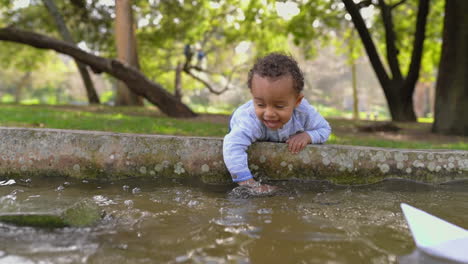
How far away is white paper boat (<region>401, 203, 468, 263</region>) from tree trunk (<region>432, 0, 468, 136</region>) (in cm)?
670

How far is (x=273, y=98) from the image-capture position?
3.09m

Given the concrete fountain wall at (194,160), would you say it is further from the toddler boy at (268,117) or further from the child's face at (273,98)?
the child's face at (273,98)

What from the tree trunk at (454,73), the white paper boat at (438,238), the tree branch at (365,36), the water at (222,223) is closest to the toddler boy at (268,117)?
the water at (222,223)

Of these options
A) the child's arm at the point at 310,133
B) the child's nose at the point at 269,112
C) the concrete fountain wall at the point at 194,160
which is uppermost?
the child's nose at the point at 269,112

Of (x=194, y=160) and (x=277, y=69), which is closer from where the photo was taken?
(x=277, y=69)

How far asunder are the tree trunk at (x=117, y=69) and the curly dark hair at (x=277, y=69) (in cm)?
598

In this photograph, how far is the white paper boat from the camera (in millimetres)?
1708

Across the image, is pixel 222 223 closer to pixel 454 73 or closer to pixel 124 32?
pixel 454 73

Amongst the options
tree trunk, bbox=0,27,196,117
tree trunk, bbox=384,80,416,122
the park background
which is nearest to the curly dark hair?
the park background

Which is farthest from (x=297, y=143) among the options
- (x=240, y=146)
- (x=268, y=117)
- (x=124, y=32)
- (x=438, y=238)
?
(x=124, y=32)

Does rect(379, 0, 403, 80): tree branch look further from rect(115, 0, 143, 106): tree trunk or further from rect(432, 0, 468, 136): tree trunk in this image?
rect(115, 0, 143, 106): tree trunk

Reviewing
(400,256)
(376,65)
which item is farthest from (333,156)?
(376,65)

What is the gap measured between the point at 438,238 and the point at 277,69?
5.83 ft

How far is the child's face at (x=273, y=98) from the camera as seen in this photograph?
305 cm
